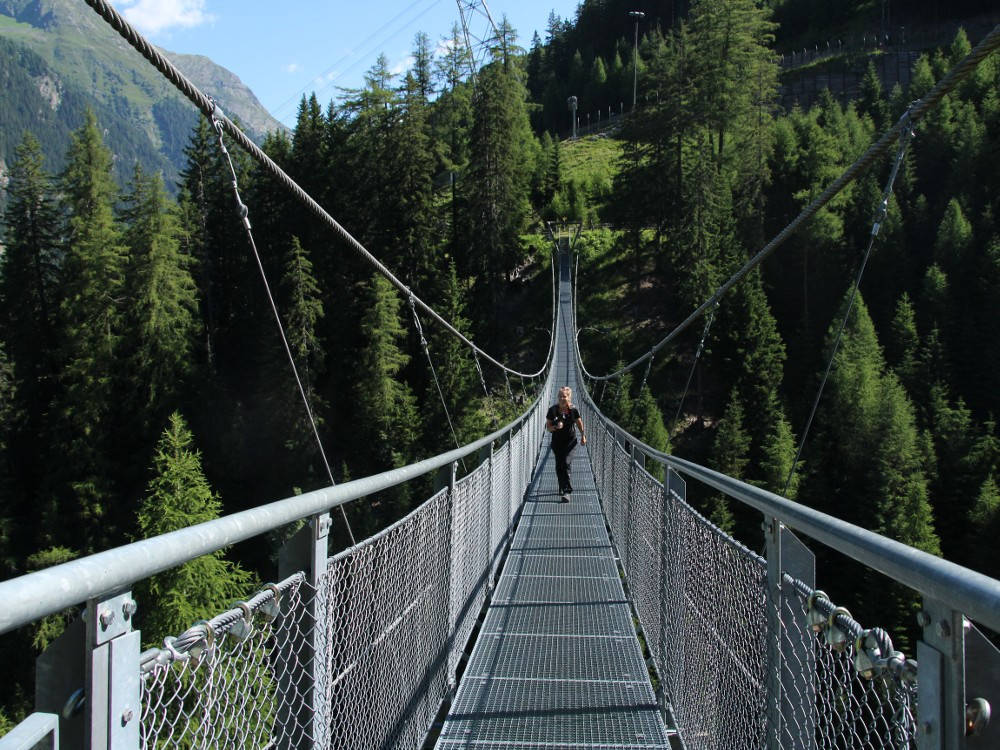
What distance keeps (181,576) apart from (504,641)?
34.5 ft

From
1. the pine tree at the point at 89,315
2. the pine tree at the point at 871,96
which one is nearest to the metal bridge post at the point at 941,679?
the pine tree at the point at 89,315

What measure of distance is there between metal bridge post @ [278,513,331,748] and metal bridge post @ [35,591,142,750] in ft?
1.73

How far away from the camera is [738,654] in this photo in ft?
5.87

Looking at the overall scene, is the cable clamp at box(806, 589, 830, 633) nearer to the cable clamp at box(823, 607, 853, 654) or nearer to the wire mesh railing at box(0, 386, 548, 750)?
the cable clamp at box(823, 607, 853, 654)

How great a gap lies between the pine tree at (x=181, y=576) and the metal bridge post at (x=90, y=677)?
1087 cm

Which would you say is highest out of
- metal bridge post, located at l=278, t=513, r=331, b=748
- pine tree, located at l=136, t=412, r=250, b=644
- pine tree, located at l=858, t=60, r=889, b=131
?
pine tree, located at l=858, t=60, r=889, b=131

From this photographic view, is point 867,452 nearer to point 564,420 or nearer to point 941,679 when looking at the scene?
point 564,420

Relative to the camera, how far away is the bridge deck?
8.21ft

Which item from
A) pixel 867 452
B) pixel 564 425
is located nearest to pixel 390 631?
pixel 564 425

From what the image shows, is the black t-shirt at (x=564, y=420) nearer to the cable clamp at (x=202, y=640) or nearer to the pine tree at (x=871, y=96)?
the cable clamp at (x=202, y=640)

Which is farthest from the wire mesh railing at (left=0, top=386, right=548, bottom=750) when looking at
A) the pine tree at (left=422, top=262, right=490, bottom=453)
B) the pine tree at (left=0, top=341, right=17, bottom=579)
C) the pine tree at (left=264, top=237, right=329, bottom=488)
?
the pine tree at (left=0, top=341, right=17, bottom=579)

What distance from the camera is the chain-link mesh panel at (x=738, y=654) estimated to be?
117 centimetres

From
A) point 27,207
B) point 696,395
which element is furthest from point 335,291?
point 696,395

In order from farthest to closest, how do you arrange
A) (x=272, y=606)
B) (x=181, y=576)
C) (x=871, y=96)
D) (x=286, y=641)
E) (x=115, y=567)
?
(x=871, y=96), (x=181, y=576), (x=286, y=641), (x=272, y=606), (x=115, y=567)
